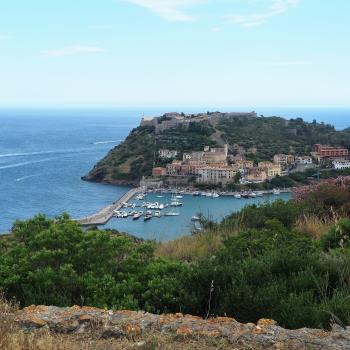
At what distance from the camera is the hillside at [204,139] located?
2657 inches

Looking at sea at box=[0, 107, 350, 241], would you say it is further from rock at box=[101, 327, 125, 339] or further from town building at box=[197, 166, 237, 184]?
rock at box=[101, 327, 125, 339]

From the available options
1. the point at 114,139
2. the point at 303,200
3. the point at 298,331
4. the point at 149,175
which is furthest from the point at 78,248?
the point at 114,139

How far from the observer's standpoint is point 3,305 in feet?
9.07

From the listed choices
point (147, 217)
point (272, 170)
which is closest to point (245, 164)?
point (272, 170)

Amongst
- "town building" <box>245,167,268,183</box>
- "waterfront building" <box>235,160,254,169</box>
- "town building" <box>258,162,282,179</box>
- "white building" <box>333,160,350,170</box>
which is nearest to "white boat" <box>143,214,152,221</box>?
"town building" <box>245,167,268,183</box>

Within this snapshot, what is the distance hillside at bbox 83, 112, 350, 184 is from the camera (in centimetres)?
6750

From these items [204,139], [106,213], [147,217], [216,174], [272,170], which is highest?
[204,139]

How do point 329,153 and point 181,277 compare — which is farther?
point 329,153

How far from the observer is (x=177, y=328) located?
2.54 m

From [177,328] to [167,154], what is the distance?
68319mm

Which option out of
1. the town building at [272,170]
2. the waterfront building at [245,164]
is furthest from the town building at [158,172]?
the town building at [272,170]

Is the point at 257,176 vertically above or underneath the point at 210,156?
underneath

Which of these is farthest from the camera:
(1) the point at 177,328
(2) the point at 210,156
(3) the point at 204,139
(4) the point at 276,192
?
(3) the point at 204,139

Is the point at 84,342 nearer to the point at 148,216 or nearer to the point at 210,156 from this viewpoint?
the point at 148,216
